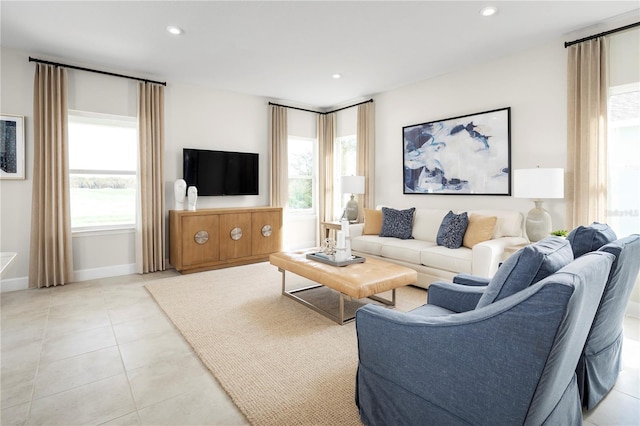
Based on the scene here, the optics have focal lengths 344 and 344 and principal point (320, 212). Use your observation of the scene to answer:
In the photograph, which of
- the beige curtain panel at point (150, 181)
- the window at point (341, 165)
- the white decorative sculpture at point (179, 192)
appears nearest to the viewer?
the beige curtain panel at point (150, 181)

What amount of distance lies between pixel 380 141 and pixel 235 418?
15.0 feet

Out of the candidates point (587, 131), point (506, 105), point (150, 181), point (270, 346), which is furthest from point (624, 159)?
point (150, 181)

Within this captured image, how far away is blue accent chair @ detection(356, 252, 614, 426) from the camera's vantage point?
3.43 ft

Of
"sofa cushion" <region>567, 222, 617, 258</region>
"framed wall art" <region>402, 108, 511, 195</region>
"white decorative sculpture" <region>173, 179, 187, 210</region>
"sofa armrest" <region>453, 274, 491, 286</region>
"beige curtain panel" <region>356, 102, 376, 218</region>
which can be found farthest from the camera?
"beige curtain panel" <region>356, 102, 376, 218</region>

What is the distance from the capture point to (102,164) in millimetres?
4457

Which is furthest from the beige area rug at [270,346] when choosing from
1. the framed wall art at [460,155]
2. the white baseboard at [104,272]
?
the framed wall art at [460,155]

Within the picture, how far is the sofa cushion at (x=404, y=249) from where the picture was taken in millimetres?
3850

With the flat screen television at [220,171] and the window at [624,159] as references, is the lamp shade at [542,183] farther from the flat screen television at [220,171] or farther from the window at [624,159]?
the flat screen television at [220,171]

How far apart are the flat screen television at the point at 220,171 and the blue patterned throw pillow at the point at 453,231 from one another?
3.09m

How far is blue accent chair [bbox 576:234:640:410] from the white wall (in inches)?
76.9

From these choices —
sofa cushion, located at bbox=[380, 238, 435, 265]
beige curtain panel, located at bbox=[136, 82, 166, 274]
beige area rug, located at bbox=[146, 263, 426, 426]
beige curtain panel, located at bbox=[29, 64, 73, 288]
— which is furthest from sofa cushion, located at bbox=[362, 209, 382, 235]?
beige curtain panel, located at bbox=[29, 64, 73, 288]

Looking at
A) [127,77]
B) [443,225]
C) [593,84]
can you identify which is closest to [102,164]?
[127,77]

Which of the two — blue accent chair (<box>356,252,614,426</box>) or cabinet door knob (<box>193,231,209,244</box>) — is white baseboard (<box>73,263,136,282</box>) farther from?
blue accent chair (<box>356,252,614,426</box>)

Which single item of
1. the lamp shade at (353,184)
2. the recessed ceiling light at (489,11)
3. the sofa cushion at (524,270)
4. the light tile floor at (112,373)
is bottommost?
the light tile floor at (112,373)
